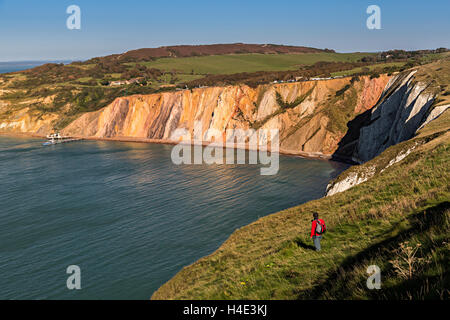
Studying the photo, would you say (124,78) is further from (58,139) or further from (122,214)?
(122,214)

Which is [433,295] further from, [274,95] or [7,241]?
[274,95]

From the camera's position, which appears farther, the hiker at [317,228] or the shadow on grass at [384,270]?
the hiker at [317,228]

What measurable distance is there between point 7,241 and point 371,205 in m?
33.7

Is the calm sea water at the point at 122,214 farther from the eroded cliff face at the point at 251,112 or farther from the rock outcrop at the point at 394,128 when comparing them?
the eroded cliff face at the point at 251,112

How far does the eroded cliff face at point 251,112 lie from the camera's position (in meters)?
82.4

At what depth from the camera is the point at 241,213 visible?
1582 inches

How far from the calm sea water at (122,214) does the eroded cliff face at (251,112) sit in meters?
13.2

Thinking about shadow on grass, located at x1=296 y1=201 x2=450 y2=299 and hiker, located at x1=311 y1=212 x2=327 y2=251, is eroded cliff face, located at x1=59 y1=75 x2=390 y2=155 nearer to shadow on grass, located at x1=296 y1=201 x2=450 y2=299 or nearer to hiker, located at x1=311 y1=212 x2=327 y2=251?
hiker, located at x1=311 y1=212 x2=327 y2=251

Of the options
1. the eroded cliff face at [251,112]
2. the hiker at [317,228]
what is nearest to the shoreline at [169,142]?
the eroded cliff face at [251,112]

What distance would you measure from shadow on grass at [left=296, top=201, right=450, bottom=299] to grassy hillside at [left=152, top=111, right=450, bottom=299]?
0.02m

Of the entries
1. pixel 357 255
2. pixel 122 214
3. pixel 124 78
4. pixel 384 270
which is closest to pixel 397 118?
pixel 122 214

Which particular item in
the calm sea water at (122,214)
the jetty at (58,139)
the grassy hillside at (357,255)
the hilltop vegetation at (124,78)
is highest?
the hilltop vegetation at (124,78)

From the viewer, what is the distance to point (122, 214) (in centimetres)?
4156

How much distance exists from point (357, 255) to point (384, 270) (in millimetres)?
2711
